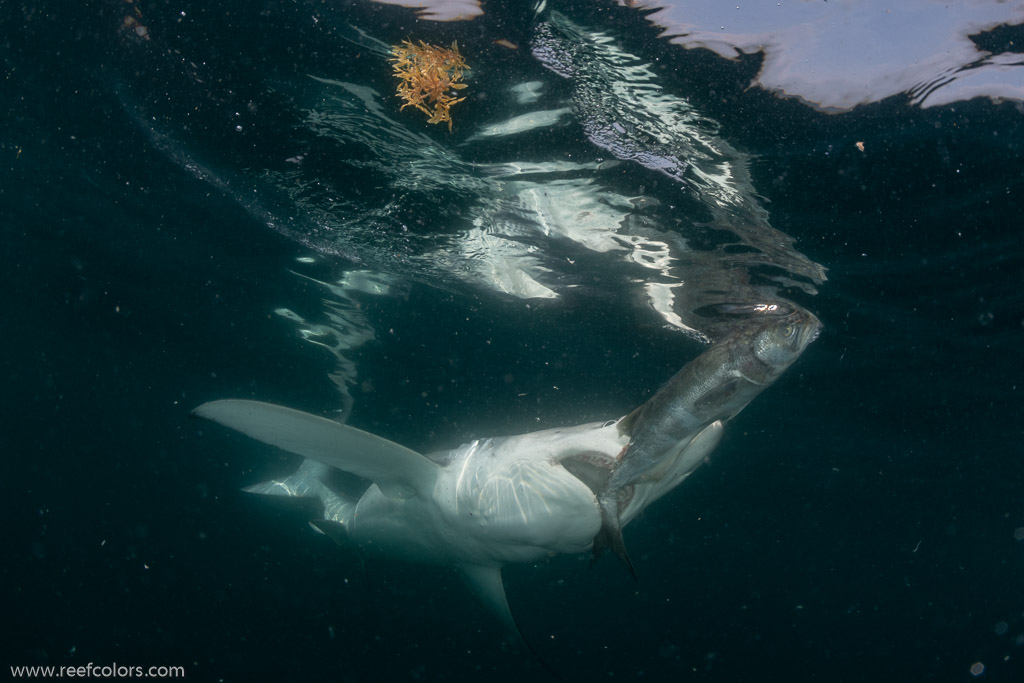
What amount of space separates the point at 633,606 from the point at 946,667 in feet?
220

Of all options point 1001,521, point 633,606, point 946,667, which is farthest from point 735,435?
point 946,667

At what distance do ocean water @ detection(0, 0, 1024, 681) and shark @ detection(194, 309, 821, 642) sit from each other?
Result: 7.75ft

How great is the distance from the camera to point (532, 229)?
7895mm

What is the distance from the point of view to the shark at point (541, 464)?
2785 mm

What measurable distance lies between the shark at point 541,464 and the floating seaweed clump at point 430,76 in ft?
11.1

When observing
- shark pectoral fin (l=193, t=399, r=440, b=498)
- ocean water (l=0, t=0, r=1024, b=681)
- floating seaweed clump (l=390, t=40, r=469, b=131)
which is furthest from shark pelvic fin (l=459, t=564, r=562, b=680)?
floating seaweed clump (l=390, t=40, r=469, b=131)

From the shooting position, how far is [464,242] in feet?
28.6

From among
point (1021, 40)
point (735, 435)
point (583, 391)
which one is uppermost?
point (1021, 40)

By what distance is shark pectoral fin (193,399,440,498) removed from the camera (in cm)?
382

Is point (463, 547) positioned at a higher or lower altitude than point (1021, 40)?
lower

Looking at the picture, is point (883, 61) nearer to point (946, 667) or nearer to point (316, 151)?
point (316, 151)

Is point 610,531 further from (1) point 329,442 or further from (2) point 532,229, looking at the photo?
(2) point 532,229

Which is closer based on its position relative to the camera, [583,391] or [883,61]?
[883,61]

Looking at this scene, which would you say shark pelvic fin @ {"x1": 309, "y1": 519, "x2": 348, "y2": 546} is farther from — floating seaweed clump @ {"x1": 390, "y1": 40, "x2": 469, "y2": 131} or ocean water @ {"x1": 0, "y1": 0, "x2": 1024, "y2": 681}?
floating seaweed clump @ {"x1": 390, "y1": 40, "x2": 469, "y2": 131}
